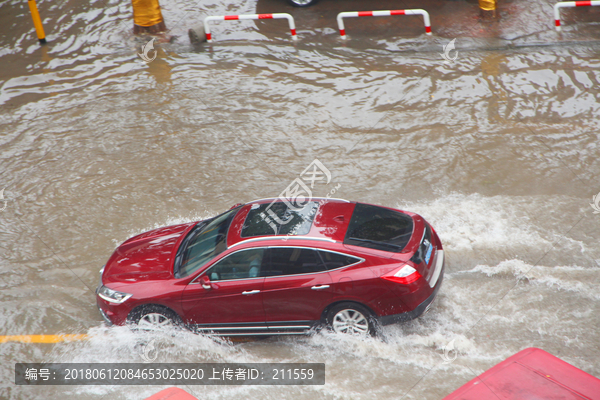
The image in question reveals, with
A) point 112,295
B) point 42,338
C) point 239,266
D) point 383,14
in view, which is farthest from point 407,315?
point 383,14

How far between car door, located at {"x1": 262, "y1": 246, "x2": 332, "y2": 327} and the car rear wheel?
1.25 meters

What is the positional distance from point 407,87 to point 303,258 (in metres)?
6.55

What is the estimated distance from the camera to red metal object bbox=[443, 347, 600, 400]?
390cm

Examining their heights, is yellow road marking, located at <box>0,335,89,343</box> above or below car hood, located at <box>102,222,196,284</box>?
below

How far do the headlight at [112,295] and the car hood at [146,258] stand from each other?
12cm

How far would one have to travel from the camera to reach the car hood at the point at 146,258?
238 inches

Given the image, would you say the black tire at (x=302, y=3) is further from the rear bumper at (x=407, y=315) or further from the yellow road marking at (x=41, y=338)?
the yellow road marking at (x=41, y=338)

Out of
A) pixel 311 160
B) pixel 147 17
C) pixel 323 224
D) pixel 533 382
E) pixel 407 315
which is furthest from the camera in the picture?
pixel 147 17

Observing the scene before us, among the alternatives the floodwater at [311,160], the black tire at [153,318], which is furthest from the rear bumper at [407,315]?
the black tire at [153,318]

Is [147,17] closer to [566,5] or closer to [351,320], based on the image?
[566,5]

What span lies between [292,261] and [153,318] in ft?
6.32

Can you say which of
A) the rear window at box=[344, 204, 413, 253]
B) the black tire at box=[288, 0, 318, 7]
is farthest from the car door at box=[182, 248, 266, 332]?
the black tire at box=[288, 0, 318, 7]

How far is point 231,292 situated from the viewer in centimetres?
568

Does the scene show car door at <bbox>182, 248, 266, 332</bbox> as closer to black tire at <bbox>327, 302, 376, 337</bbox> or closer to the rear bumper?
black tire at <bbox>327, 302, 376, 337</bbox>
